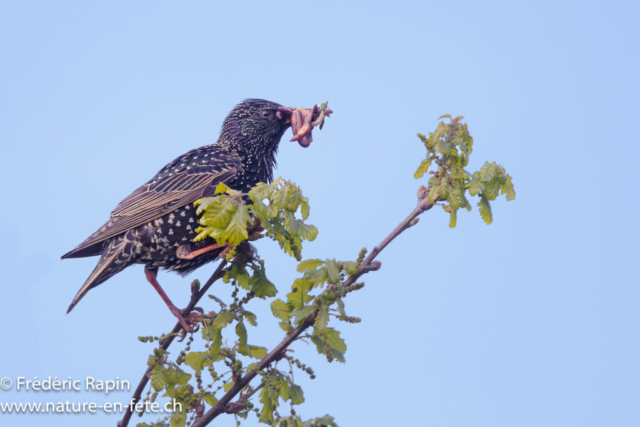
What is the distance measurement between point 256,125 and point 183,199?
1.14m

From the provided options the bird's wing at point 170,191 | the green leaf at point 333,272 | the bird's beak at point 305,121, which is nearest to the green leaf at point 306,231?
the green leaf at point 333,272

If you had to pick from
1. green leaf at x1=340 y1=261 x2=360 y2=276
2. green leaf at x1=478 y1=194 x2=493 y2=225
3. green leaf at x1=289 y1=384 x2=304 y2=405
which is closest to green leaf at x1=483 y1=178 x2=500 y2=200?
green leaf at x1=478 y1=194 x2=493 y2=225

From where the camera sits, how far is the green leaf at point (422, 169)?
3.91 metres

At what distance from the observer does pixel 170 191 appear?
19.1 ft

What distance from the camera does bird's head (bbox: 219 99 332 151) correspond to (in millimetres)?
6266

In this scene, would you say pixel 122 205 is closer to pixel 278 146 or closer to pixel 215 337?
pixel 278 146

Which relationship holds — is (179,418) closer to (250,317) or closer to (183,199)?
(250,317)

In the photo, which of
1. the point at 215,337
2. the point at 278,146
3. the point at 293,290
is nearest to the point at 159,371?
the point at 215,337

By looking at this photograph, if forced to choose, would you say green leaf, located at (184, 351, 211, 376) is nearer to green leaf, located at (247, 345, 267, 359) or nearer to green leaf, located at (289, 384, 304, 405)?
A: green leaf, located at (247, 345, 267, 359)

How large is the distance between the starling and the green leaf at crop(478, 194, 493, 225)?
1.90 m

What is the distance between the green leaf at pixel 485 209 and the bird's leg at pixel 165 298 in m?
2.40

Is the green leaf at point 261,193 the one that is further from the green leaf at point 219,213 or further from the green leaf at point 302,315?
the green leaf at point 302,315

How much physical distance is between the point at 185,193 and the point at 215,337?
5.87ft

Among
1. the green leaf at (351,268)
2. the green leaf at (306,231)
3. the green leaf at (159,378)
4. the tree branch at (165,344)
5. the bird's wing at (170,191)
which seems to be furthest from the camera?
the bird's wing at (170,191)
